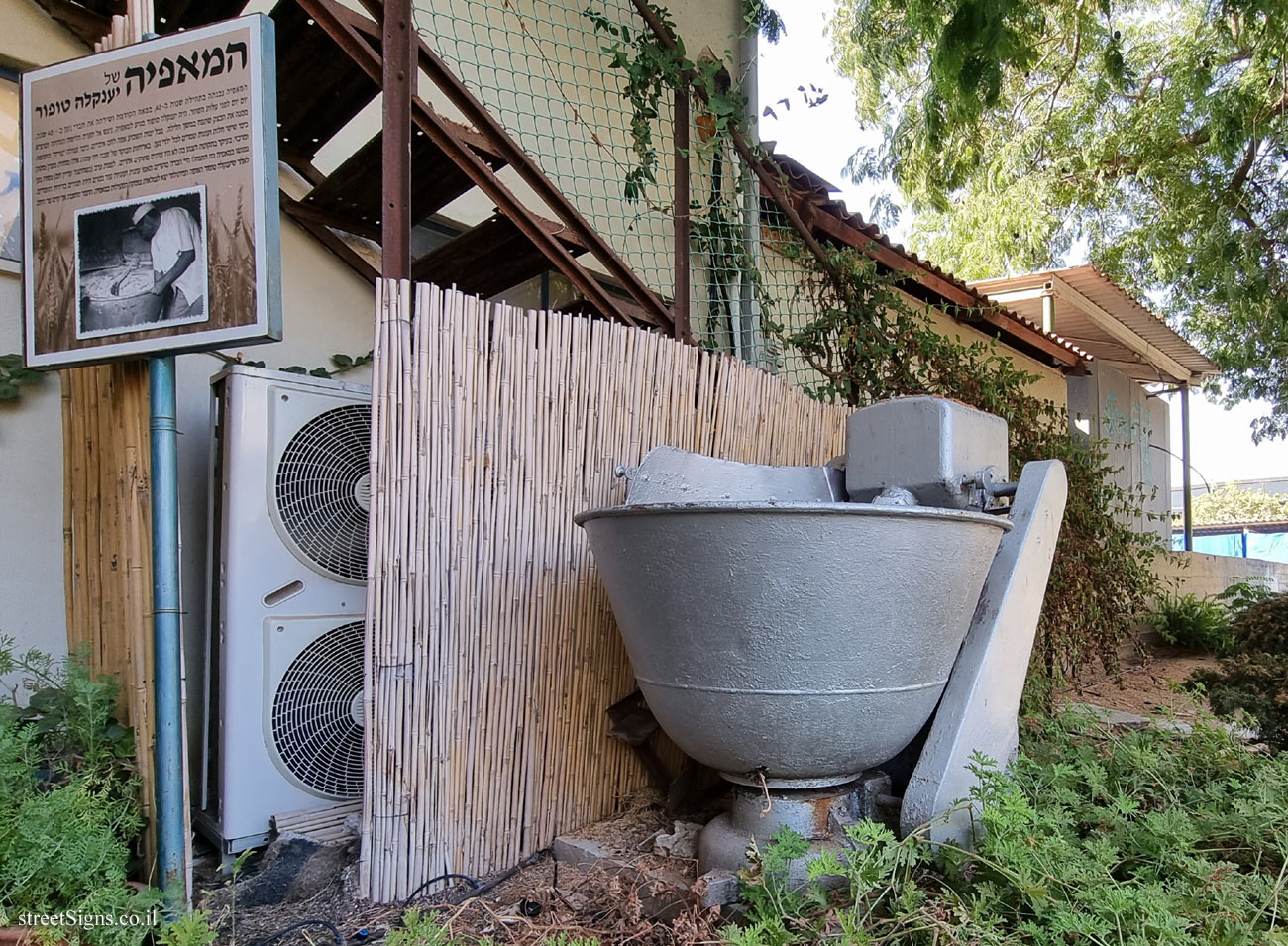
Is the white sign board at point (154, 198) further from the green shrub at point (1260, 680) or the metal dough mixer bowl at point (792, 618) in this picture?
the green shrub at point (1260, 680)

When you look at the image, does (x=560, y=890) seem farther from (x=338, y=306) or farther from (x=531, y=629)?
(x=338, y=306)

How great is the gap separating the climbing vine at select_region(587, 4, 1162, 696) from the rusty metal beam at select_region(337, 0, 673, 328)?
2.81 ft

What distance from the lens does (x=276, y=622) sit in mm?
2848

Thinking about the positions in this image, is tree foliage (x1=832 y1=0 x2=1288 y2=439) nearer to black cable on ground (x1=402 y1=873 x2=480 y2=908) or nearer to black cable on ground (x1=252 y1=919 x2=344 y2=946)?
black cable on ground (x1=402 y1=873 x2=480 y2=908)

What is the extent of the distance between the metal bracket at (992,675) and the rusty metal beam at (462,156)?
5.64ft

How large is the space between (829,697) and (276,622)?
5.66 ft

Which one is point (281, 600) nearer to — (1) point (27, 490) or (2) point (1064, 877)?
(1) point (27, 490)

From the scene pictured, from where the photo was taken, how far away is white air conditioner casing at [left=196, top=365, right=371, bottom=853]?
9.07ft

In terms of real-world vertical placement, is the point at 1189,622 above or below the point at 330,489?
below

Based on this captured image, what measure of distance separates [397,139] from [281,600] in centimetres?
153

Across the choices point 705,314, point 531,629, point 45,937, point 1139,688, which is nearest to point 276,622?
point 531,629

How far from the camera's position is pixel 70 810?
7.11 feet

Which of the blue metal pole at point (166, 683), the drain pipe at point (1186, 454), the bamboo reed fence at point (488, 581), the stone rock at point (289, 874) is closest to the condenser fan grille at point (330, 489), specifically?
the bamboo reed fence at point (488, 581)

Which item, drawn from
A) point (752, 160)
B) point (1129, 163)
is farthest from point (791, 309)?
point (1129, 163)
